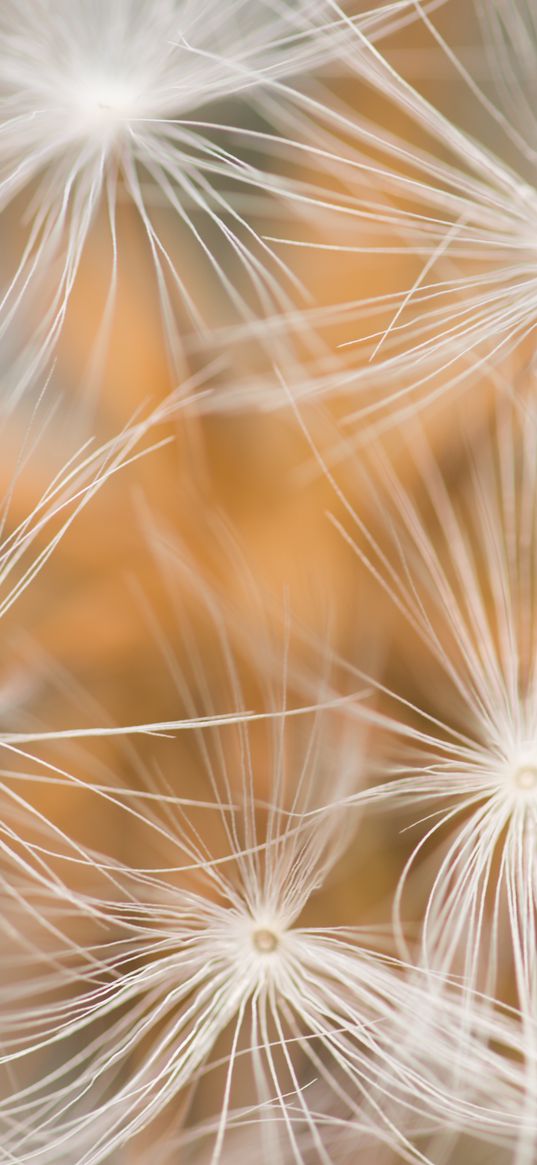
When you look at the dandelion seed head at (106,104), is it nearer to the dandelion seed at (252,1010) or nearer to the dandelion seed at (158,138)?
the dandelion seed at (158,138)

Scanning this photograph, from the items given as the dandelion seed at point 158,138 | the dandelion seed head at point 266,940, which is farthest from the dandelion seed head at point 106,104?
the dandelion seed head at point 266,940

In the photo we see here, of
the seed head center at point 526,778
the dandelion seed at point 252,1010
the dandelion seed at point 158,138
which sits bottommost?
the dandelion seed at point 252,1010

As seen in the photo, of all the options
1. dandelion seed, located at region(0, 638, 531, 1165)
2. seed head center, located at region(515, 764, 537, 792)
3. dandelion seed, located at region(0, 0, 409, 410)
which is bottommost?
dandelion seed, located at region(0, 638, 531, 1165)

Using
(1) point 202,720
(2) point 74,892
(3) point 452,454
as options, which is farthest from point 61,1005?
(3) point 452,454

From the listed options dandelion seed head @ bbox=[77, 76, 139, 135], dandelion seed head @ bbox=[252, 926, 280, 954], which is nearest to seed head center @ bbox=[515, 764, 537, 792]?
dandelion seed head @ bbox=[252, 926, 280, 954]

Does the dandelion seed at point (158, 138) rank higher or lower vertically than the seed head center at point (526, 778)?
higher

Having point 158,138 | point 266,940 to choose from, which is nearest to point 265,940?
point 266,940

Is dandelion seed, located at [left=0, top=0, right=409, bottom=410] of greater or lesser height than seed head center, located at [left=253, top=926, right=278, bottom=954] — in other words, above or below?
above

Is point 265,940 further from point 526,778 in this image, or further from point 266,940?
point 526,778

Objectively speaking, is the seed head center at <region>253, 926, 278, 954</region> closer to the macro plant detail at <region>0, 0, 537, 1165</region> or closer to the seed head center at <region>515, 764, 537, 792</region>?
the macro plant detail at <region>0, 0, 537, 1165</region>
